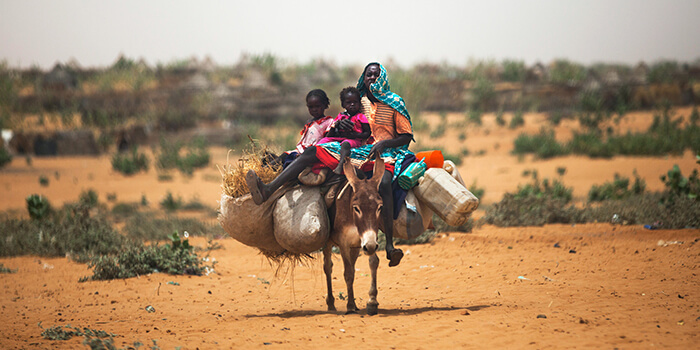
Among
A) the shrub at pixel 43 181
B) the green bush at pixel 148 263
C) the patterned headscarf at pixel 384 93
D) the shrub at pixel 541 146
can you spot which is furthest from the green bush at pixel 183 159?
the patterned headscarf at pixel 384 93

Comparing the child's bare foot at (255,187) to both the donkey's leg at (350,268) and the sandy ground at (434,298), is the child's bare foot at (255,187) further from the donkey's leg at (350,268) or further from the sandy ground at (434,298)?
the sandy ground at (434,298)

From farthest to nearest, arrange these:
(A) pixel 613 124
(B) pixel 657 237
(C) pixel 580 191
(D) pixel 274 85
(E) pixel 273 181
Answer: (D) pixel 274 85
(A) pixel 613 124
(C) pixel 580 191
(B) pixel 657 237
(E) pixel 273 181

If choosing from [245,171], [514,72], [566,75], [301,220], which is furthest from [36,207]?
[514,72]

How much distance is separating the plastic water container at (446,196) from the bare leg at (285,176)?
3.71 feet

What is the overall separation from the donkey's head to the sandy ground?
895 millimetres

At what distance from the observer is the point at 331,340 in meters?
5.19

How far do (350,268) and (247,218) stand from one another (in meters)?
1.17

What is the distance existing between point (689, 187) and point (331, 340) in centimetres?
868

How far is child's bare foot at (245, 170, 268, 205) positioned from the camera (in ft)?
18.4

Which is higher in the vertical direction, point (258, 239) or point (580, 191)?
point (258, 239)

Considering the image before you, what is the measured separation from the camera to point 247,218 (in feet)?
19.6

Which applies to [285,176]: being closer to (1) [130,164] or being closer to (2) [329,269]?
(2) [329,269]

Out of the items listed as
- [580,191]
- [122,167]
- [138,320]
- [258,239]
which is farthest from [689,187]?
[122,167]

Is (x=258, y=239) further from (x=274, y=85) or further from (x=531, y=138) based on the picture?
(x=274, y=85)
